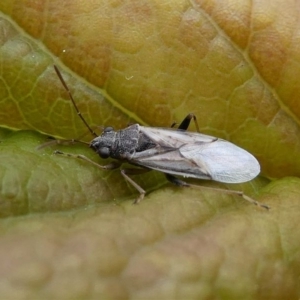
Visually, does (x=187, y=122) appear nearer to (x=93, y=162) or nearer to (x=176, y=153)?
(x=176, y=153)

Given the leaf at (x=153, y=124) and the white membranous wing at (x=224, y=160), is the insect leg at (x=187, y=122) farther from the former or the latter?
the white membranous wing at (x=224, y=160)

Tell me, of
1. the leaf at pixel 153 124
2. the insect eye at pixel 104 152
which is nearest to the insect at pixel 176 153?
the insect eye at pixel 104 152

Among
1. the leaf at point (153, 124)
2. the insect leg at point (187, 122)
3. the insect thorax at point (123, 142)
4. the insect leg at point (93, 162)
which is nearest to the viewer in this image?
the leaf at point (153, 124)

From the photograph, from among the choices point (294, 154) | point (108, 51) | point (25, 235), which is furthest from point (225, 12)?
point (25, 235)

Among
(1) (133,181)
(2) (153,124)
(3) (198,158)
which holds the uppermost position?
(2) (153,124)

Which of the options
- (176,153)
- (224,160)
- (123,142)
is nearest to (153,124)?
(123,142)

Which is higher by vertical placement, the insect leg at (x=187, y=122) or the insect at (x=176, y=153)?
the insect leg at (x=187, y=122)

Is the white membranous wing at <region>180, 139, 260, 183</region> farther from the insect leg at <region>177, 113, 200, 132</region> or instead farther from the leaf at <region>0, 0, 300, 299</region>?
the insect leg at <region>177, 113, 200, 132</region>

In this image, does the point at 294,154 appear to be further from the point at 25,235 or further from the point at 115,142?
the point at 25,235
